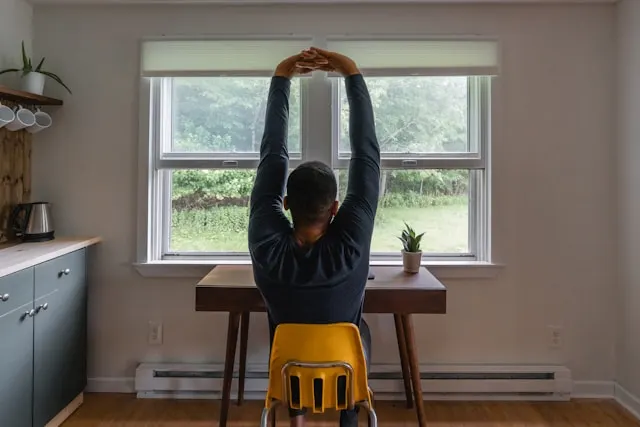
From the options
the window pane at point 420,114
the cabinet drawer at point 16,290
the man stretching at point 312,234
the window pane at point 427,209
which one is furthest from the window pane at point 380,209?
the man stretching at point 312,234

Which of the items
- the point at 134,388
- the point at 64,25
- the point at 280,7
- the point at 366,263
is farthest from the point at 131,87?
the point at 366,263

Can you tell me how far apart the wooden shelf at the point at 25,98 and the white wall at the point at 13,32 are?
0.17m

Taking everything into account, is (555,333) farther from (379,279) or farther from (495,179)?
(379,279)

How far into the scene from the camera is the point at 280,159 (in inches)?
52.5

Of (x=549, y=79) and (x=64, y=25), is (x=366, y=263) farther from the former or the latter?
(x=64, y=25)

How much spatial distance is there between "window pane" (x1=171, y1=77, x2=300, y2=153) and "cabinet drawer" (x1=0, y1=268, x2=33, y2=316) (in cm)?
105

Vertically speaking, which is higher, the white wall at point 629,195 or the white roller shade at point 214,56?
the white roller shade at point 214,56

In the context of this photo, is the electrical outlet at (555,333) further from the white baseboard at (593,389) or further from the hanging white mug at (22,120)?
the hanging white mug at (22,120)

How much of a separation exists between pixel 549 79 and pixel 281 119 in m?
1.80

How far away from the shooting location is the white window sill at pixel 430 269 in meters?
2.45

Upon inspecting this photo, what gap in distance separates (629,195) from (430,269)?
1122 mm

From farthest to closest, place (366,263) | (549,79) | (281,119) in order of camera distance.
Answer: (549,79)
(281,119)
(366,263)

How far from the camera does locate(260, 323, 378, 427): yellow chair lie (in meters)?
1.22

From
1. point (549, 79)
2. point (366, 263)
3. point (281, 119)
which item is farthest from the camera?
point (549, 79)
